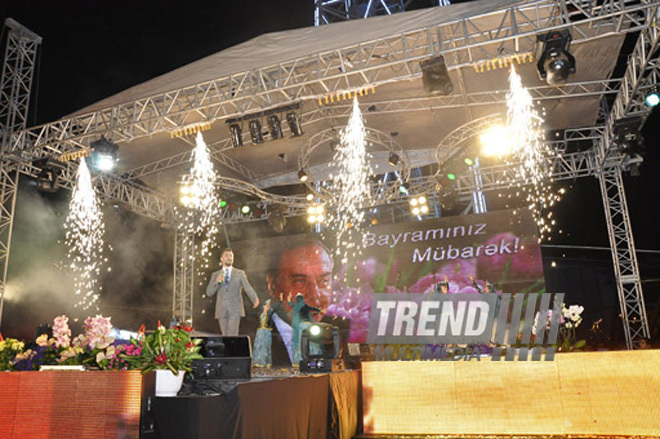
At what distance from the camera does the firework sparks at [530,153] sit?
358 inches

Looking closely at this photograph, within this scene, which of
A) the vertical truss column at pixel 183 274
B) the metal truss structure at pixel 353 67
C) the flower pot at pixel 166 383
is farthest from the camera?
the vertical truss column at pixel 183 274

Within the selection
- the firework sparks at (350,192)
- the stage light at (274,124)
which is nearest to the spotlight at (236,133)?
the stage light at (274,124)

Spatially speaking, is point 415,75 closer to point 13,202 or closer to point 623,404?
point 623,404

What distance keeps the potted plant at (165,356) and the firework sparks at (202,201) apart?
7524 millimetres

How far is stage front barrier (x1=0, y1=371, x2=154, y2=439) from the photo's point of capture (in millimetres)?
2336

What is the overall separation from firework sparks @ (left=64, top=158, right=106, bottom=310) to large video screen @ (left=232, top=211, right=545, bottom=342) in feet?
12.9

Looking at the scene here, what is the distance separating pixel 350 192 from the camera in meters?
12.7

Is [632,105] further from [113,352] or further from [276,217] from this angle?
[113,352]

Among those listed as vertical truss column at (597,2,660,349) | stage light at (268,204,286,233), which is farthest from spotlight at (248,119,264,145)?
vertical truss column at (597,2,660,349)

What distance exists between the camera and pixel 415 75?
24.4ft

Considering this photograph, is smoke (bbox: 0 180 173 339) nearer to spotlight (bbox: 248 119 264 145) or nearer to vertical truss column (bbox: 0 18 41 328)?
vertical truss column (bbox: 0 18 41 328)

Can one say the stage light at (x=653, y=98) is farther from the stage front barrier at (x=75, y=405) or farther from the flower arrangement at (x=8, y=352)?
the flower arrangement at (x=8, y=352)

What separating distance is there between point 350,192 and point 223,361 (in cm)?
979

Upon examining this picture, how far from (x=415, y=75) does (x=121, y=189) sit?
→ 7600mm
